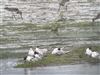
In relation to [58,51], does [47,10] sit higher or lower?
higher

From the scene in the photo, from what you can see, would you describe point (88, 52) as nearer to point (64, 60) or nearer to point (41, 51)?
point (64, 60)

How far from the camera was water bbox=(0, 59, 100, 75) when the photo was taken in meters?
8.71

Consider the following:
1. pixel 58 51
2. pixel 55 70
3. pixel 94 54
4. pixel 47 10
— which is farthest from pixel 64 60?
pixel 47 10

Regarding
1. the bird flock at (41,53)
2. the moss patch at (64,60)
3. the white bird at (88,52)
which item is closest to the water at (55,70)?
the moss patch at (64,60)

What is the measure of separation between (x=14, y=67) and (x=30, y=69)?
232 millimetres

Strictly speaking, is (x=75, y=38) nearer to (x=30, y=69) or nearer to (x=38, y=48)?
(x=38, y=48)

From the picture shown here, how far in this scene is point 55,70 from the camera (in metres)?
8.91

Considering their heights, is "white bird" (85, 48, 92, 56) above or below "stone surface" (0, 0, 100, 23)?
below

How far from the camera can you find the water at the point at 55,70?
8.71m

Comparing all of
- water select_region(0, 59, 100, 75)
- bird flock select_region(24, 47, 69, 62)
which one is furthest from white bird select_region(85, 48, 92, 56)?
water select_region(0, 59, 100, 75)

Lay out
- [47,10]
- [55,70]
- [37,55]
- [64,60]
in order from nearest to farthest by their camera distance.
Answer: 1. [55,70]
2. [64,60]
3. [37,55]
4. [47,10]

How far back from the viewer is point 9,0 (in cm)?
1039

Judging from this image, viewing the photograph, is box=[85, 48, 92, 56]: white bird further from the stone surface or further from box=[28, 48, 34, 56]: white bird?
box=[28, 48, 34, 56]: white bird

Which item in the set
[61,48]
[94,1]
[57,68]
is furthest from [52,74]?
[94,1]
